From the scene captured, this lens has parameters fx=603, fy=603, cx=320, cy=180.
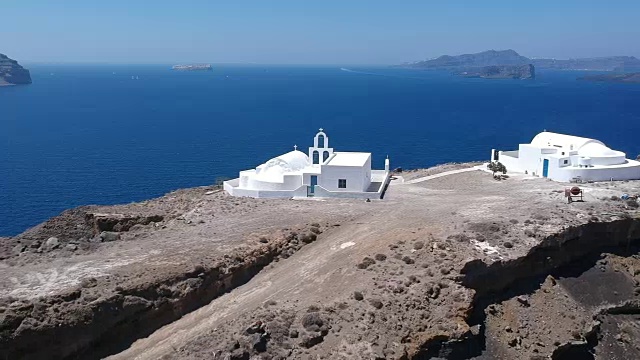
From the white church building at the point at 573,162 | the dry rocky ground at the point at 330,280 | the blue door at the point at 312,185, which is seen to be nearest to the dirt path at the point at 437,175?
the white church building at the point at 573,162

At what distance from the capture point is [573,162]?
4772cm

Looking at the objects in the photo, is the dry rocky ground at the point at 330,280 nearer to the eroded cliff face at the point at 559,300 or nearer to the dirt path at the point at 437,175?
the eroded cliff face at the point at 559,300

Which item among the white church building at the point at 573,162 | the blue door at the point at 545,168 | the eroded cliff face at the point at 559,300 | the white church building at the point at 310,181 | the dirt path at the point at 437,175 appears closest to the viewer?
the eroded cliff face at the point at 559,300

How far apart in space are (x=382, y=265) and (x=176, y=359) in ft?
37.9

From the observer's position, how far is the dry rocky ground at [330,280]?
2622cm

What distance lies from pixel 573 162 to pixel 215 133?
68.5 m

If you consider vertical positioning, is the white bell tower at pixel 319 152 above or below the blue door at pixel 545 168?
above

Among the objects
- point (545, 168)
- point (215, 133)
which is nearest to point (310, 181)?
point (545, 168)

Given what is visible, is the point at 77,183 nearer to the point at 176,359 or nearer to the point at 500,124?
the point at 176,359

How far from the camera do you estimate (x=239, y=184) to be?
46562mm

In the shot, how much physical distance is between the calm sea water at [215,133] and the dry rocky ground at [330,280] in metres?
26.1

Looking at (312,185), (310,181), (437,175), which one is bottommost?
(437,175)

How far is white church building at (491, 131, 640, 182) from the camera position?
46.6 meters

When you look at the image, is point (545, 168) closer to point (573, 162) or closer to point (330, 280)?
point (573, 162)
